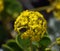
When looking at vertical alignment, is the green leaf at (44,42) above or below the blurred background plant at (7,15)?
below

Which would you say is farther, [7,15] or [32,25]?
[7,15]

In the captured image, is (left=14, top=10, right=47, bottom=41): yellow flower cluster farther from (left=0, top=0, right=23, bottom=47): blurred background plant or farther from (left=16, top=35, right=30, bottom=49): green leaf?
(left=0, top=0, right=23, bottom=47): blurred background plant

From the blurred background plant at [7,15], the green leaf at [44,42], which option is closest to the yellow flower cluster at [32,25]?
the green leaf at [44,42]

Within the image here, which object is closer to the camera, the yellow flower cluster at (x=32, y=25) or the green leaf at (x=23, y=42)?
the yellow flower cluster at (x=32, y=25)

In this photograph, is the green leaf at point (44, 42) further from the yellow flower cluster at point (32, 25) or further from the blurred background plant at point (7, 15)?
the blurred background plant at point (7, 15)

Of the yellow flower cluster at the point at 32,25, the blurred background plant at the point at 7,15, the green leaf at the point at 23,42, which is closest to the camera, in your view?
the yellow flower cluster at the point at 32,25

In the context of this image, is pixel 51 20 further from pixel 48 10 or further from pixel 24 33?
pixel 24 33

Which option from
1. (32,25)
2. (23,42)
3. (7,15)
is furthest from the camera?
(7,15)

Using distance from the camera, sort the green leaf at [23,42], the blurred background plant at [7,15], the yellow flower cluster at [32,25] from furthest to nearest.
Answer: the blurred background plant at [7,15] < the green leaf at [23,42] < the yellow flower cluster at [32,25]

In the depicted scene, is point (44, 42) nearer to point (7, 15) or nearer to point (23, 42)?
point (23, 42)

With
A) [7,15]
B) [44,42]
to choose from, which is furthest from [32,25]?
[7,15]
